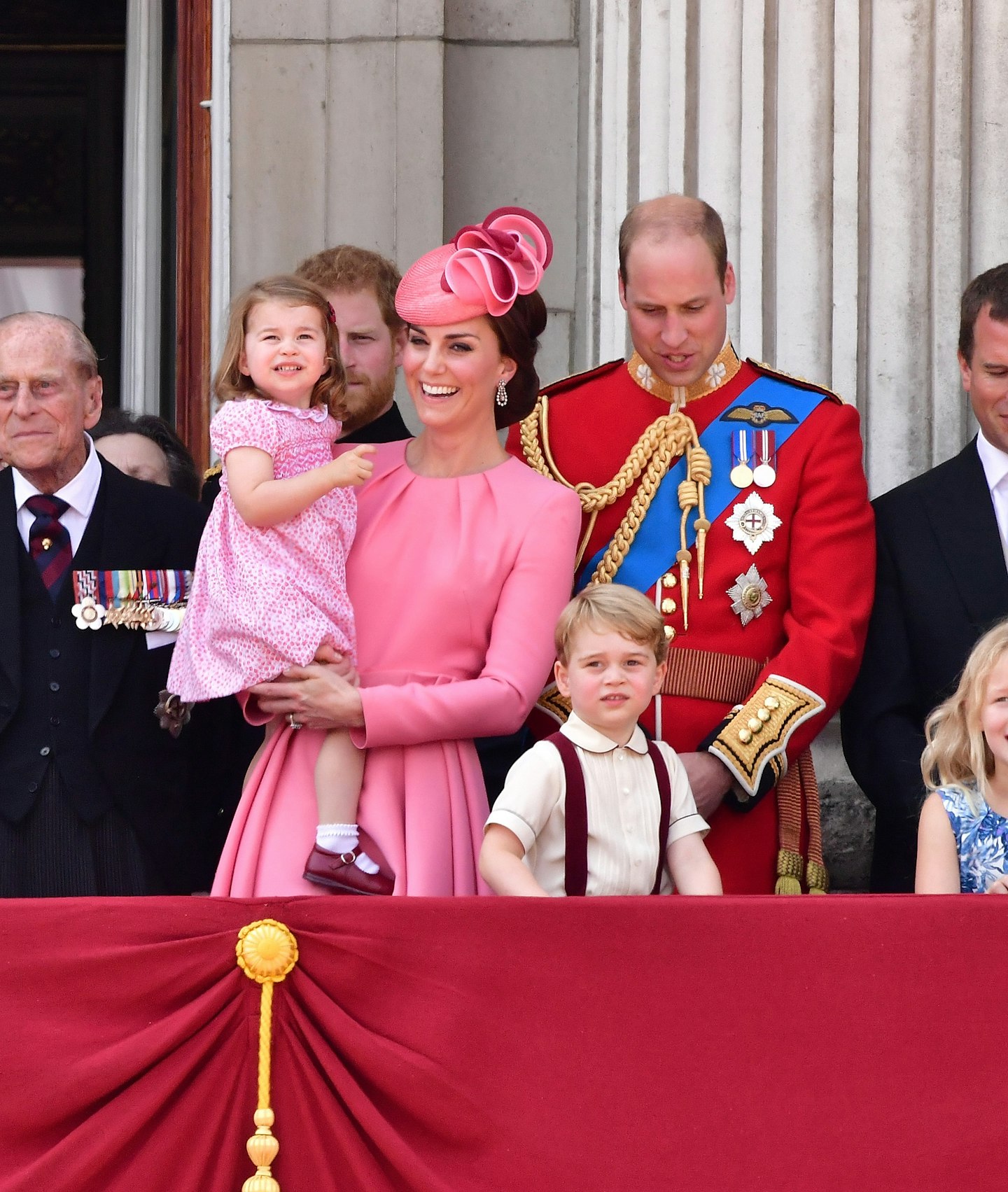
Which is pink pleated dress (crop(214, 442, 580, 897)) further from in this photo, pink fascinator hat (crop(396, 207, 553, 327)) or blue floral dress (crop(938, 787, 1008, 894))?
blue floral dress (crop(938, 787, 1008, 894))

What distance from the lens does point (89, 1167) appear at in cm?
262

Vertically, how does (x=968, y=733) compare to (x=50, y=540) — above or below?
→ below

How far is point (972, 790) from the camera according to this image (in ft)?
10.4

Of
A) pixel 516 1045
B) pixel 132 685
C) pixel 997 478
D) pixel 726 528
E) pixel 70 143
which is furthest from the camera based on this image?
pixel 70 143

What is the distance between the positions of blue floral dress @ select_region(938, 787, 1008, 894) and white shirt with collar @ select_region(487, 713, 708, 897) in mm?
393

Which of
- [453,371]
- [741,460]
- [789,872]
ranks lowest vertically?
[789,872]

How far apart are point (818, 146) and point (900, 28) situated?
12.4 inches

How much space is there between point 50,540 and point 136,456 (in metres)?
0.79

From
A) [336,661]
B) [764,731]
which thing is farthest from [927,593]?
[336,661]

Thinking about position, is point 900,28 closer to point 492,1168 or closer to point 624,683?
point 624,683

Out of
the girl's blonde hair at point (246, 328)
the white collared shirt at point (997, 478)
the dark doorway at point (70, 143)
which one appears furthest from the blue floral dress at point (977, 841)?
the dark doorway at point (70, 143)

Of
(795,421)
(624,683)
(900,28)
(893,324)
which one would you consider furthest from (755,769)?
(900,28)

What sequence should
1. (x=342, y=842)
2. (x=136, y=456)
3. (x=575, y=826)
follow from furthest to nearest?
(x=136, y=456)
(x=342, y=842)
(x=575, y=826)

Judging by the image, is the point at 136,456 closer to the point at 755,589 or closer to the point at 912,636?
the point at 755,589
